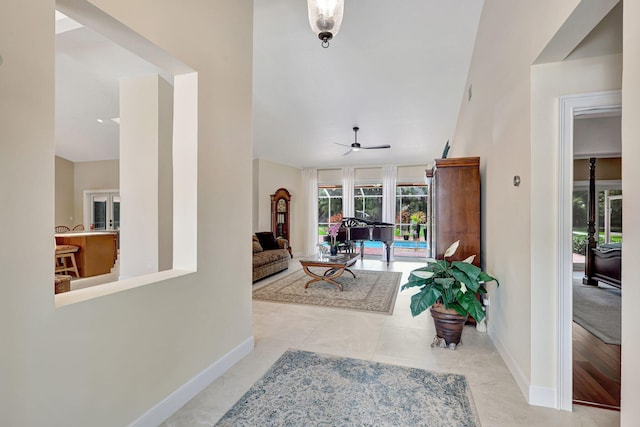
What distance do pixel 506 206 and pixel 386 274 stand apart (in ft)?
12.1

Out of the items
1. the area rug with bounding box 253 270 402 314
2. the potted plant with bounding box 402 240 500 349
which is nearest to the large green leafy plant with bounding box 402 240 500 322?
the potted plant with bounding box 402 240 500 349

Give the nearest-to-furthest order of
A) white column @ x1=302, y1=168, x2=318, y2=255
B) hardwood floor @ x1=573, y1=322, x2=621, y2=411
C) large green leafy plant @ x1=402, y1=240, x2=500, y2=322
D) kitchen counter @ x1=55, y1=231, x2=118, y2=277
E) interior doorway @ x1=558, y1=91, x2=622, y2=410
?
1. interior doorway @ x1=558, y1=91, x2=622, y2=410
2. hardwood floor @ x1=573, y1=322, x2=621, y2=411
3. large green leafy plant @ x1=402, y1=240, x2=500, y2=322
4. kitchen counter @ x1=55, y1=231, x2=118, y2=277
5. white column @ x1=302, y1=168, x2=318, y2=255

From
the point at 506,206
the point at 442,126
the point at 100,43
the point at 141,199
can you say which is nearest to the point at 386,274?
the point at 442,126

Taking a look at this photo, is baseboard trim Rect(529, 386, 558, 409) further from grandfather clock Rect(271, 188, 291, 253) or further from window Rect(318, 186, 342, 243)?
window Rect(318, 186, 342, 243)

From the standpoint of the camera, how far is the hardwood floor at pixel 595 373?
6.38 ft

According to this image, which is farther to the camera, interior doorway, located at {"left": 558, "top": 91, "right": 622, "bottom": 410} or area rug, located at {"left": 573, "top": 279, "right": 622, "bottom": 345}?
area rug, located at {"left": 573, "top": 279, "right": 622, "bottom": 345}

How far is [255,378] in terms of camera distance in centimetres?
221

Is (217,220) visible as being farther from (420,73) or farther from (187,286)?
(420,73)

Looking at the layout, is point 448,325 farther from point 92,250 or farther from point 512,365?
point 92,250

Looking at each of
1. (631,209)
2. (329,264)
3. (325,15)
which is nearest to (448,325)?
(631,209)

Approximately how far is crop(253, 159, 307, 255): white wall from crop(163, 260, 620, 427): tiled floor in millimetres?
4086

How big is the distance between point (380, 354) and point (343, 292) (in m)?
1.94

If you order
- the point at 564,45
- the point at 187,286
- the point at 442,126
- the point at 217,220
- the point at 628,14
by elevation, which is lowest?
the point at 187,286

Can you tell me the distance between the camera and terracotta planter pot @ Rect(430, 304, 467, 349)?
2.69 m
